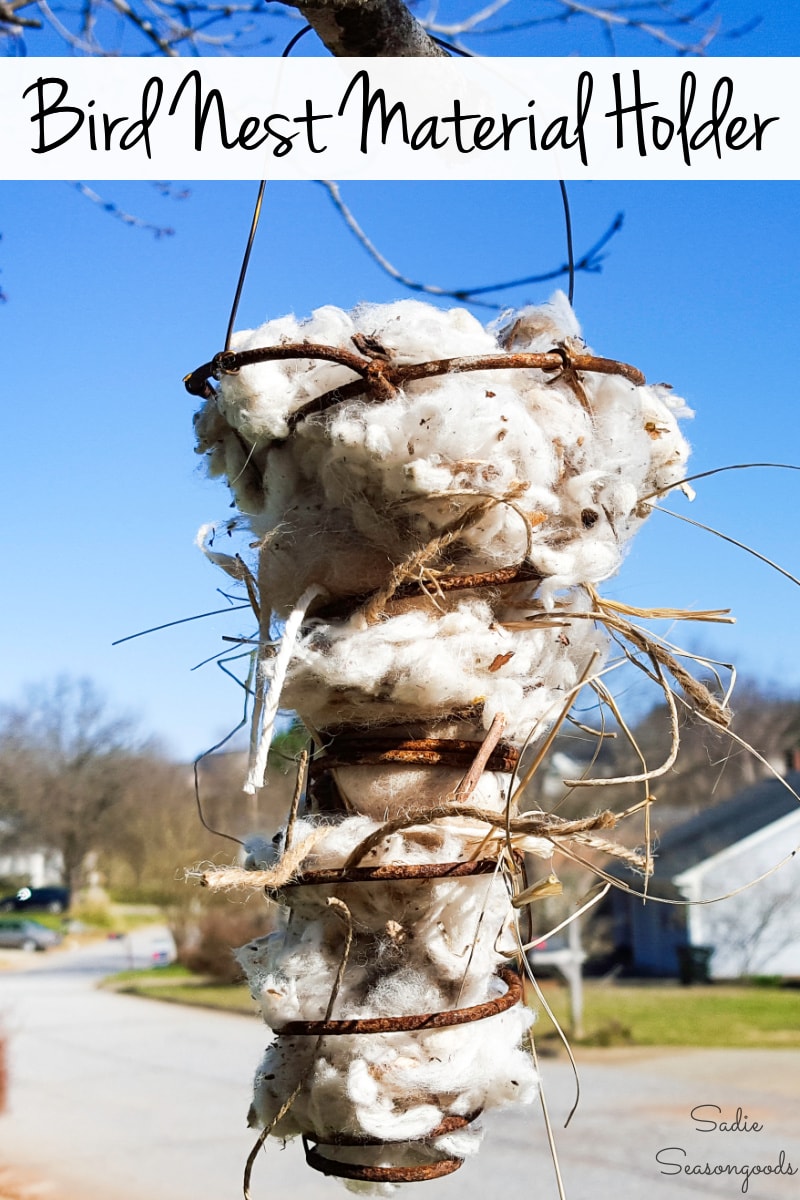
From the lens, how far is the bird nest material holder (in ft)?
2.06

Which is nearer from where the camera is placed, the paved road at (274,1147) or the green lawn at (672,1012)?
the paved road at (274,1147)

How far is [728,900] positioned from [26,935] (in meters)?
11.4

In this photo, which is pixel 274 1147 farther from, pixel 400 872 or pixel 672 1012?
pixel 400 872

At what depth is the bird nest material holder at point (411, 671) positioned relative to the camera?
24.7 inches

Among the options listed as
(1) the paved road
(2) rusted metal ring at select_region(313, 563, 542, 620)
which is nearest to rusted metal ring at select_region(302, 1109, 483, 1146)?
(2) rusted metal ring at select_region(313, 563, 542, 620)

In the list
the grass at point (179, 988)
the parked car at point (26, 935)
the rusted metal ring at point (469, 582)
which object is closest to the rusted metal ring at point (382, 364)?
the rusted metal ring at point (469, 582)

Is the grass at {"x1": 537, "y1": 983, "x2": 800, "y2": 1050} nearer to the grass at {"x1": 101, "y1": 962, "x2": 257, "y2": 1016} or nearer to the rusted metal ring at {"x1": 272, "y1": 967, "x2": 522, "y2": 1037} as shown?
the grass at {"x1": 101, "y1": 962, "x2": 257, "y2": 1016}

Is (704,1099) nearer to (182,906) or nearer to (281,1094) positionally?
(182,906)

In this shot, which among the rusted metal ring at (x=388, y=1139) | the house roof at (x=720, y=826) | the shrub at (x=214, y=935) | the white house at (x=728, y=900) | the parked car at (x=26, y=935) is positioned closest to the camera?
the rusted metal ring at (x=388, y=1139)

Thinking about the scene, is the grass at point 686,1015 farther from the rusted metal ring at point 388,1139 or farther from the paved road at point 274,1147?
the rusted metal ring at point 388,1139

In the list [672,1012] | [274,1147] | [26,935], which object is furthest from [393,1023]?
[26,935]

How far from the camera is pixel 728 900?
13703 mm

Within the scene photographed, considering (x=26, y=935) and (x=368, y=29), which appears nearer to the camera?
(x=368, y=29)

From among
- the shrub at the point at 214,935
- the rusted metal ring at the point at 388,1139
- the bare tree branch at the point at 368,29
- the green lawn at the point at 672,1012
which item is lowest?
the green lawn at the point at 672,1012
